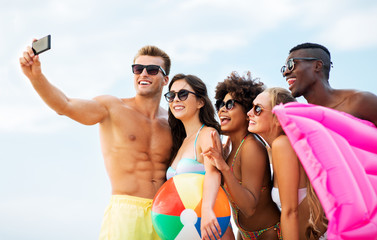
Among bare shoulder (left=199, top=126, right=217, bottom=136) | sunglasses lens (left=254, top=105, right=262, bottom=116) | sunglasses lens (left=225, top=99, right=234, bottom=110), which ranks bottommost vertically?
bare shoulder (left=199, top=126, right=217, bottom=136)

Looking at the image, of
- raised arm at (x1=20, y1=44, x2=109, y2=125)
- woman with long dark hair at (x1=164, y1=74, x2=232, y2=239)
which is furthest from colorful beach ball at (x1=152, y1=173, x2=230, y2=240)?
raised arm at (x1=20, y1=44, x2=109, y2=125)

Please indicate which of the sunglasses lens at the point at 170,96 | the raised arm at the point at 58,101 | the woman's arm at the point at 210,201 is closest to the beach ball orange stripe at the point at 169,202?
the woman's arm at the point at 210,201

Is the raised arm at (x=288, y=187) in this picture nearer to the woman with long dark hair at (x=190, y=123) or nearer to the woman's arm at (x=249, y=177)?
the woman's arm at (x=249, y=177)

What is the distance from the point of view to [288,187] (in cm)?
443

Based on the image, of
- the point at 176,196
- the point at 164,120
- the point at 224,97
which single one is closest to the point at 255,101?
the point at 224,97

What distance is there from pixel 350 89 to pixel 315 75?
20.8 inches

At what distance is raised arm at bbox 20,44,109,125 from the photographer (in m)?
5.41

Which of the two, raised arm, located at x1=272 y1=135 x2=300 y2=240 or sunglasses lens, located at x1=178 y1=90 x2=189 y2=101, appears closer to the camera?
raised arm, located at x1=272 y1=135 x2=300 y2=240

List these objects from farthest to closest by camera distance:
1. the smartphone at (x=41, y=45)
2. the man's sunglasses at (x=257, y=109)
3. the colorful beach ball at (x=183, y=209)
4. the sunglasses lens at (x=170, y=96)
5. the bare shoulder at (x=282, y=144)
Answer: the sunglasses lens at (x=170, y=96), the man's sunglasses at (x=257, y=109), the smartphone at (x=41, y=45), the colorful beach ball at (x=183, y=209), the bare shoulder at (x=282, y=144)

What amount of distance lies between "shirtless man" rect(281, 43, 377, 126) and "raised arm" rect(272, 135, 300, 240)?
1527 millimetres

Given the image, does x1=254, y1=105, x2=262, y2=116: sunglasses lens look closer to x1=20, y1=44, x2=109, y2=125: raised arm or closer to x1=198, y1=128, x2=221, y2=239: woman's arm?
x1=198, y1=128, x2=221, y2=239: woman's arm

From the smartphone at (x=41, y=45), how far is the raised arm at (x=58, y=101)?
0.10m

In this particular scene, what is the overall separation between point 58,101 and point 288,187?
335 centimetres

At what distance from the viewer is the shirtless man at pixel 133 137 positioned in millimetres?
6000
